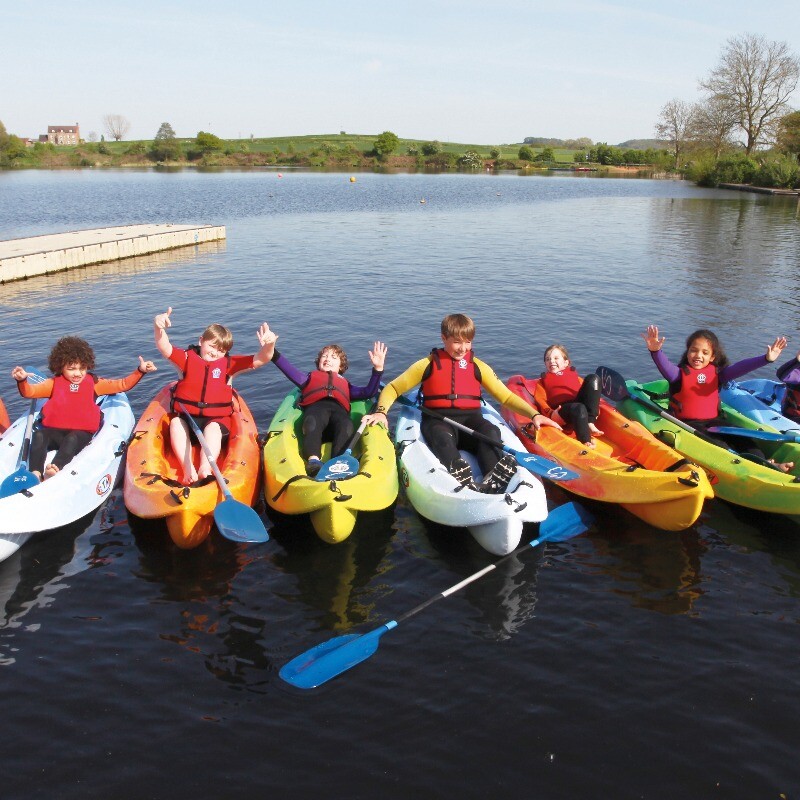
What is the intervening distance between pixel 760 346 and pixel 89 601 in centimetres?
1250

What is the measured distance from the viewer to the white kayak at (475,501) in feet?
18.0

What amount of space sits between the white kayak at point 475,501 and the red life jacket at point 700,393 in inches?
84.9

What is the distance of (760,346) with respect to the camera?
13148mm

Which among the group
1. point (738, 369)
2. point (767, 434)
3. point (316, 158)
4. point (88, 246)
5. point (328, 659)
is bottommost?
point (328, 659)

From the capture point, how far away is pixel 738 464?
643 cm

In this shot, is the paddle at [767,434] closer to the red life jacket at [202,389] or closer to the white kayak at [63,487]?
the red life jacket at [202,389]

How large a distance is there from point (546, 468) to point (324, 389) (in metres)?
2.45

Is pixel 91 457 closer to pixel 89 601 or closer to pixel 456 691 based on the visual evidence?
pixel 89 601

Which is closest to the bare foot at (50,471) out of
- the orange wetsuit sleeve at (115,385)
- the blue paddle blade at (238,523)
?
the orange wetsuit sleeve at (115,385)

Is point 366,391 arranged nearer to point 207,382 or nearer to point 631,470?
point 207,382

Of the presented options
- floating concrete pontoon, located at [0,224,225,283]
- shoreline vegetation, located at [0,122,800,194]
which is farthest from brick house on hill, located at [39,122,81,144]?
floating concrete pontoon, located at [0,224,225,283]

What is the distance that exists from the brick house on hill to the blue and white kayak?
172654mm

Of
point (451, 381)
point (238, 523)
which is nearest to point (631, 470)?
point (451, 381)

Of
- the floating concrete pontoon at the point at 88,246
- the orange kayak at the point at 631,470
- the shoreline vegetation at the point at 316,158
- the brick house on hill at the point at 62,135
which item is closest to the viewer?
the orange kayak at the point at 631,470
